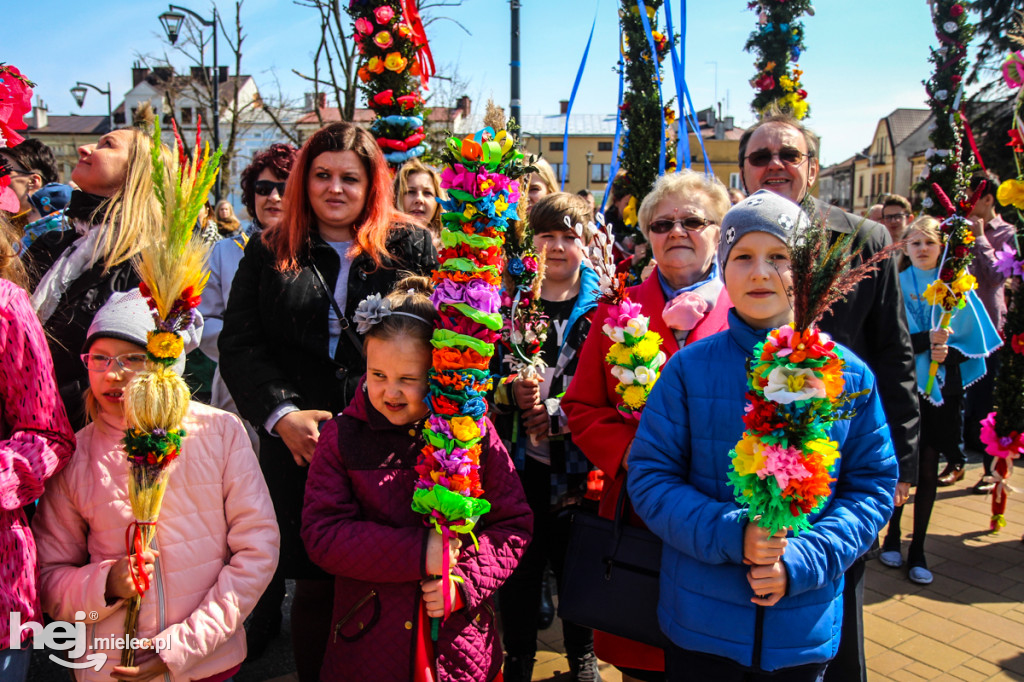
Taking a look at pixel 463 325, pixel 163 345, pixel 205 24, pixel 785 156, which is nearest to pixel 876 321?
pixel 785 156

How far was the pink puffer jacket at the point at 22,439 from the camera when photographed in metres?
2.05

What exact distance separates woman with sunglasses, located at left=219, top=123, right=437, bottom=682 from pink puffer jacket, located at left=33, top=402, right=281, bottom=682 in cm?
32

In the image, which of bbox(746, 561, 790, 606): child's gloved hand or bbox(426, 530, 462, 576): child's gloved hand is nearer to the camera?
bbox(746, 561, 790, 606): child's gloved hand

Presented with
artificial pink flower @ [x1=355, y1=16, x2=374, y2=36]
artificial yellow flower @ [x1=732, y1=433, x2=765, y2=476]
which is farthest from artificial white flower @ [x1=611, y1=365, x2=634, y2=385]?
artificial pink flower @ [x1=355, y1=16, x2=374, y2=36]

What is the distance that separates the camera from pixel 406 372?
7.54 feet

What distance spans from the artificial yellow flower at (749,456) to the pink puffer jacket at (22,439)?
1950 mm

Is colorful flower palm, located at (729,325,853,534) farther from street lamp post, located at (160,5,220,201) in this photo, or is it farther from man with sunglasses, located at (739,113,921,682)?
street lamp post, located at (160,5,220,201)

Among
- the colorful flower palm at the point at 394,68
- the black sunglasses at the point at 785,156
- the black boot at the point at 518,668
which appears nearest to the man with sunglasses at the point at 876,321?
the black sunglasses at the point at 785,156

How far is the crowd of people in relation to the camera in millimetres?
2051

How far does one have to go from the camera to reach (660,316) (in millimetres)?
2748

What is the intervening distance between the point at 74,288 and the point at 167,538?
1287 millimetres

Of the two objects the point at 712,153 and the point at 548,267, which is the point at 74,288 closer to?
the point at 548,267

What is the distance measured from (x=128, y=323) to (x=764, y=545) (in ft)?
6.46

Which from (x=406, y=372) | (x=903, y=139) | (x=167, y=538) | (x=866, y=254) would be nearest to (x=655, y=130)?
(x=866, y=254)
